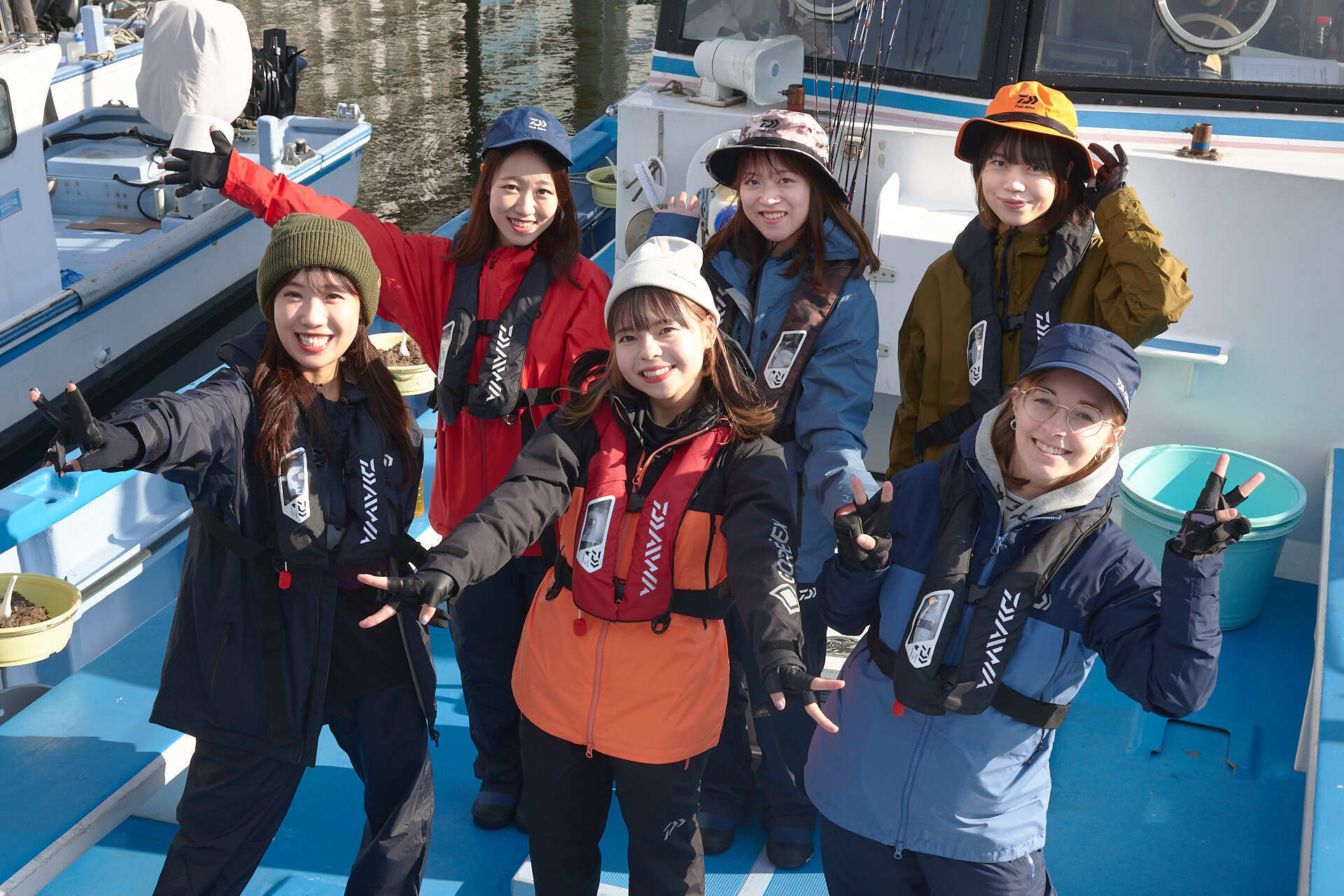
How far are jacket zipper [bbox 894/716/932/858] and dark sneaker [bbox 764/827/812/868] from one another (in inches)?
32.1

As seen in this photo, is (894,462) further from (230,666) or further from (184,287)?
(184,287)

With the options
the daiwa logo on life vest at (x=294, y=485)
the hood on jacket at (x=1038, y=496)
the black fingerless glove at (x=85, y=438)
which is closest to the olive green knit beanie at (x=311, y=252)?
the daiwa logo on life vest at (x=294, y=485)

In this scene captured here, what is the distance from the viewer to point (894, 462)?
9.52ft

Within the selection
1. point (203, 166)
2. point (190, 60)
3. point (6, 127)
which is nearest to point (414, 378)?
point (203, 166)

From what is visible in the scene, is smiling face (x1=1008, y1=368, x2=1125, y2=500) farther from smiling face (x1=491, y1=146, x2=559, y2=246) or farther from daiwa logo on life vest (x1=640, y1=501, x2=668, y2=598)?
smiling face (x1=491, y1=146, x2=559, y2=246)

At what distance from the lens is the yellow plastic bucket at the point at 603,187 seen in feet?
20.6

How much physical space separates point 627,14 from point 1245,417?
66.0 feet

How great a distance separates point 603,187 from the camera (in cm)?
633

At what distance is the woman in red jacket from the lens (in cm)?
258

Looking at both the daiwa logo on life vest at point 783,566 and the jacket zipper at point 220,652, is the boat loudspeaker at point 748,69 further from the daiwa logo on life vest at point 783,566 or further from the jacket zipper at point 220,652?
the jacket zipper at point 220,652

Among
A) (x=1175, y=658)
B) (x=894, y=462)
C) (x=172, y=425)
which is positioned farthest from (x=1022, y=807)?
(x=172, y=425)

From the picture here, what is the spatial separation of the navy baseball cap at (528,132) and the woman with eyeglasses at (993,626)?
3.64 feet

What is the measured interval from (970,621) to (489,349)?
1237mm

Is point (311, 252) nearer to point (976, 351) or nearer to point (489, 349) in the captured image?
point (489, 349)
